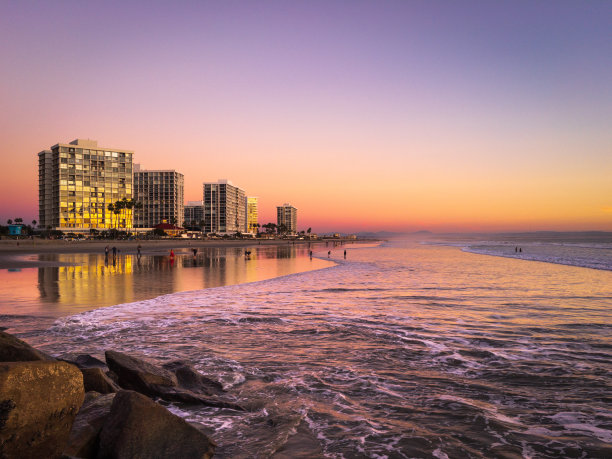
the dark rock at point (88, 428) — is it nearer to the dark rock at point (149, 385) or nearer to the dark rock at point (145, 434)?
the dark rock at point (145, 434)

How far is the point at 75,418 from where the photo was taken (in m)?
4.27

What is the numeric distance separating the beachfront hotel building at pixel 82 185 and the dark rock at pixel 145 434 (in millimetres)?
184632

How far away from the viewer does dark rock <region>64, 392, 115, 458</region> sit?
13.4ft

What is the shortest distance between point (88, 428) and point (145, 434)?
2.34 ft

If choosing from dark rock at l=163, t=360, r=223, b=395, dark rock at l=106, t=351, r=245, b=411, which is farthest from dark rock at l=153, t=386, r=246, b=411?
dark rock at l=163, t=360, r=223, b=395

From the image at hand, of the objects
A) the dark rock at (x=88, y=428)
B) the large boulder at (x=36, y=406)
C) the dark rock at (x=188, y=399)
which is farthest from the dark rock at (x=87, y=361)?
the large boulder at (x=36, y=406)

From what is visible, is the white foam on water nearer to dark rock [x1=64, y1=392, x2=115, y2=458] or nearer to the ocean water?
the ocean water

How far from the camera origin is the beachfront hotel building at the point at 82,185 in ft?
552

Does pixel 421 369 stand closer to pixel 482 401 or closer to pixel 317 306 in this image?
pixel 482 401

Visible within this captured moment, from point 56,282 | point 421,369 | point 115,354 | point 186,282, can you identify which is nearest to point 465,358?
point 421,369

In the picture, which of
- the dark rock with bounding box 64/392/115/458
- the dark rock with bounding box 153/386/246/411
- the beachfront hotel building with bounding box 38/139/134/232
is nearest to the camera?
the dark rock with bounding box 64/392/115/458

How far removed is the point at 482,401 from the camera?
678 cm

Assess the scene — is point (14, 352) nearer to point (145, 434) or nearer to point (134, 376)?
point (134, 376)

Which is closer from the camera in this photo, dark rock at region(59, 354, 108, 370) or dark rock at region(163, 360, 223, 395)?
dark rock at region(163, 360, 223, 395)
